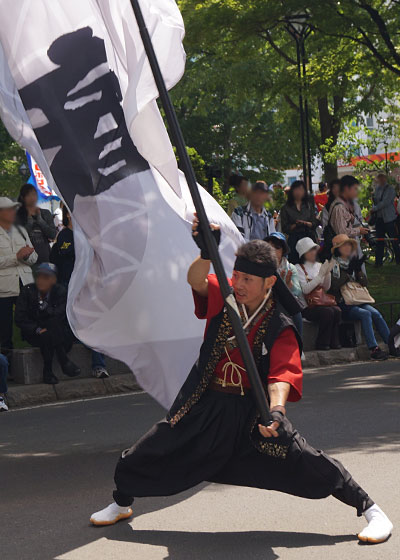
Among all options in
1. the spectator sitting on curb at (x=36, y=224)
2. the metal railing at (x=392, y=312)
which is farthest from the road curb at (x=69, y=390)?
the metal railing at (x=392, y=312)

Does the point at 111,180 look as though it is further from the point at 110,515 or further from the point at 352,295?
the point at 352,295

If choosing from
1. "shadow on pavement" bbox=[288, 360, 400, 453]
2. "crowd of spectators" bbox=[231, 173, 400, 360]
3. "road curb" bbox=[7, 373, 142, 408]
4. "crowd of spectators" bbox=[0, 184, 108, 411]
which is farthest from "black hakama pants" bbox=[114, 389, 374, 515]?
"crowd of spectators" bbox=[231, 173, 400, 360]

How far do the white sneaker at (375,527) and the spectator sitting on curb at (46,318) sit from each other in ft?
19.6

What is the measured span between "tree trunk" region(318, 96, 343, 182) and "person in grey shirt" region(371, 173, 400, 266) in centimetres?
518

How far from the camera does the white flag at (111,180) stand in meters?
7.00

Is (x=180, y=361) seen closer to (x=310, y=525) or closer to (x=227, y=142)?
(x=310, y=525)

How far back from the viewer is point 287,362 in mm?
5363

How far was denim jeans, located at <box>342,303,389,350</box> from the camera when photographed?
12.7 meters

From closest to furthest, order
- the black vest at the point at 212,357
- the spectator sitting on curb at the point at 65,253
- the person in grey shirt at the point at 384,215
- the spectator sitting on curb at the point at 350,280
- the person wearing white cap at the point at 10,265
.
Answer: the black vest at the point at 212,357
the person wearing white cap at the point at 10,265
the spectator sitting on curb at the point at 65,253
the spectator sitting on curb at the point at 350,280
the person in grey shirt at the point at 384,215

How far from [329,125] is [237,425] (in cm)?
2324

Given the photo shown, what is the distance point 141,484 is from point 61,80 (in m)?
3.35

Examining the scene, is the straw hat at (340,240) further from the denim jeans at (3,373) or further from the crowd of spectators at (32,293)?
the denim jeans at (3,373)

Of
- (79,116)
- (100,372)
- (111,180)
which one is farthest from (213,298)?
(100,372)

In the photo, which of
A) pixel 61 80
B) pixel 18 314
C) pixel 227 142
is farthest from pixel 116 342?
pixel 227 142
